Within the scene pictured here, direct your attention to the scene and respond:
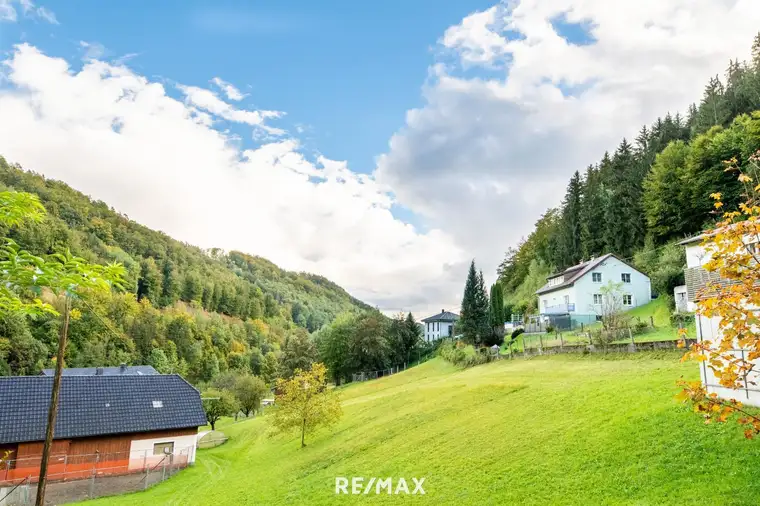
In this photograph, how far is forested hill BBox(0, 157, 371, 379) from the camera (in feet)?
237

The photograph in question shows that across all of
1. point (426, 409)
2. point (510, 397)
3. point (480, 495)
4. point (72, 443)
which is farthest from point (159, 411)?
point (480, 495)

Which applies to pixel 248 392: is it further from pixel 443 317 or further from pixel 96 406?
pixel 443 317

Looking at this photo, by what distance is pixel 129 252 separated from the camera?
13525 centimetres

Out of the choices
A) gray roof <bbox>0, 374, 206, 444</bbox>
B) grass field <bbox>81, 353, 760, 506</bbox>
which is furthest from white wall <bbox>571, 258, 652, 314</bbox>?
gray roof <bbox>0, 374, 206, 444</bbox>

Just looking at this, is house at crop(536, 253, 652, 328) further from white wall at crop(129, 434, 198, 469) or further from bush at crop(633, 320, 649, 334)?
white wall at crop(129, 434, 198, 469)

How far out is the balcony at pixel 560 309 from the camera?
49959 millimetres

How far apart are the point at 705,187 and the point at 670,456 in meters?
47.2

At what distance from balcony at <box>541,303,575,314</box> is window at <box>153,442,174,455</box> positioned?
40375mm

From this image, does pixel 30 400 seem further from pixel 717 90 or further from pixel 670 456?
pixel 717 90

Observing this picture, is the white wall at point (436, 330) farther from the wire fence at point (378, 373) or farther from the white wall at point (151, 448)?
the white wall at point (151, 448)

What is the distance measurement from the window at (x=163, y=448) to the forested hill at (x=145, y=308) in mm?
16861

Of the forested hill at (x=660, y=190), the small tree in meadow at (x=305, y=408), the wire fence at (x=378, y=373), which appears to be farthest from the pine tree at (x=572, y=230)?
the small tree in meadow at (x=305, y=408)

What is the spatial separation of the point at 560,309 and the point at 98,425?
44906 millimetres

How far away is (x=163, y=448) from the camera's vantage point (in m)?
30.4
